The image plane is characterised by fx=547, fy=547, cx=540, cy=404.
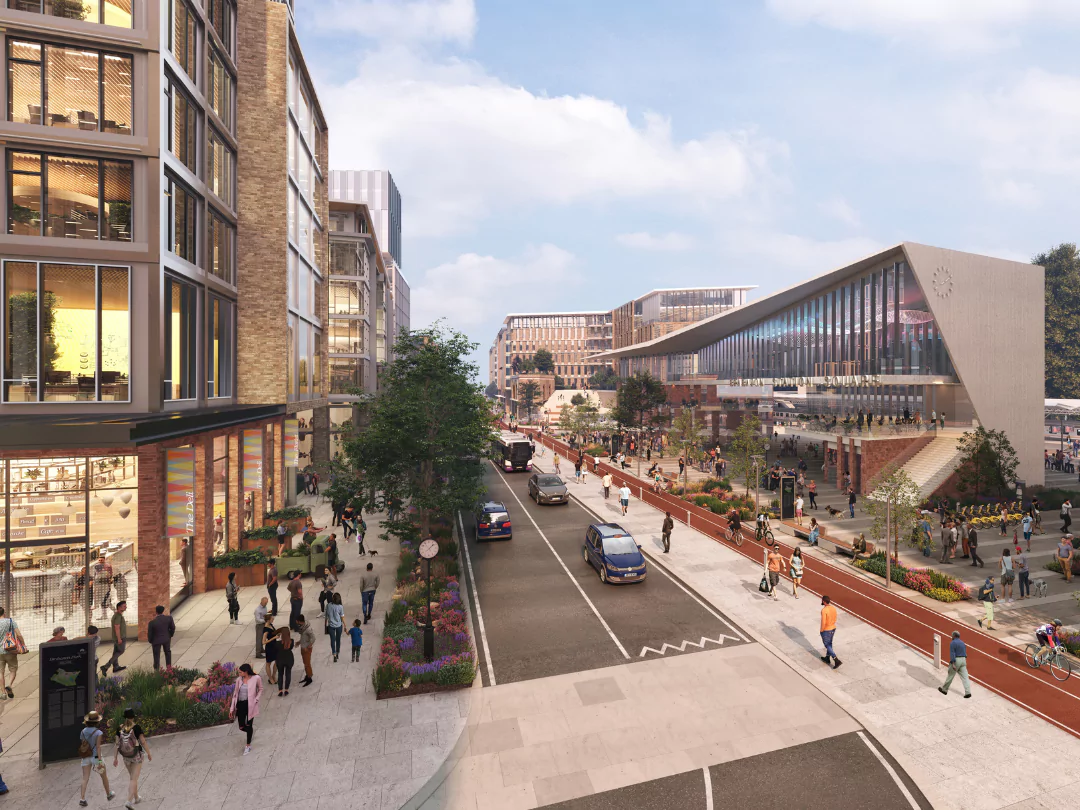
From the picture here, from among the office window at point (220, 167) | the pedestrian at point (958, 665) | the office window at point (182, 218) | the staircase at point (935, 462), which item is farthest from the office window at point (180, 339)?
the staircase at point (935, 462)

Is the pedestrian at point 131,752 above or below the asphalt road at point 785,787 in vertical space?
above

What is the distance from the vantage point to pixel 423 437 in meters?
20.7

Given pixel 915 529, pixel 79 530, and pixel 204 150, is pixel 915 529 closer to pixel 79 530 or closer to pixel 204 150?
pixel 79 530

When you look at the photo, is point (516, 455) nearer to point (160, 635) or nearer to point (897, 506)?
point (897, 506)

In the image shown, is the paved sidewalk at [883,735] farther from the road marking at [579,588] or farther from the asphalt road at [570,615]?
the road marking at [579,588]

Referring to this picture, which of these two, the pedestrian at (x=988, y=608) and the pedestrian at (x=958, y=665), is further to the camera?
the pedestrian at (x=988, y=608)

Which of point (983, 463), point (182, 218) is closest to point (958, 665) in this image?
point (983, 463)

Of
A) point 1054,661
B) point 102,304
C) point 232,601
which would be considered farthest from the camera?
point 232,601

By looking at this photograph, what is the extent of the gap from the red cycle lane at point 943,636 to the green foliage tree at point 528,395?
388 feet

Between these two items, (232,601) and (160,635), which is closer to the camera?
(160,635)

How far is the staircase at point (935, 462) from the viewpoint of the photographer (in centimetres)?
3231

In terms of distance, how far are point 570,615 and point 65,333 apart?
1666cm

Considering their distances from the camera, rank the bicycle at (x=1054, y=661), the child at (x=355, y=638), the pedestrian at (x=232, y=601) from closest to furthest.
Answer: the bicycle at (x=1054, y=661), the child at (x=355, y=638), the pedestrian at (x=232, y=601)

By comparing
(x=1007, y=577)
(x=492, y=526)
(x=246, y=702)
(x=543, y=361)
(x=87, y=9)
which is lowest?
(x=492, y=526)
